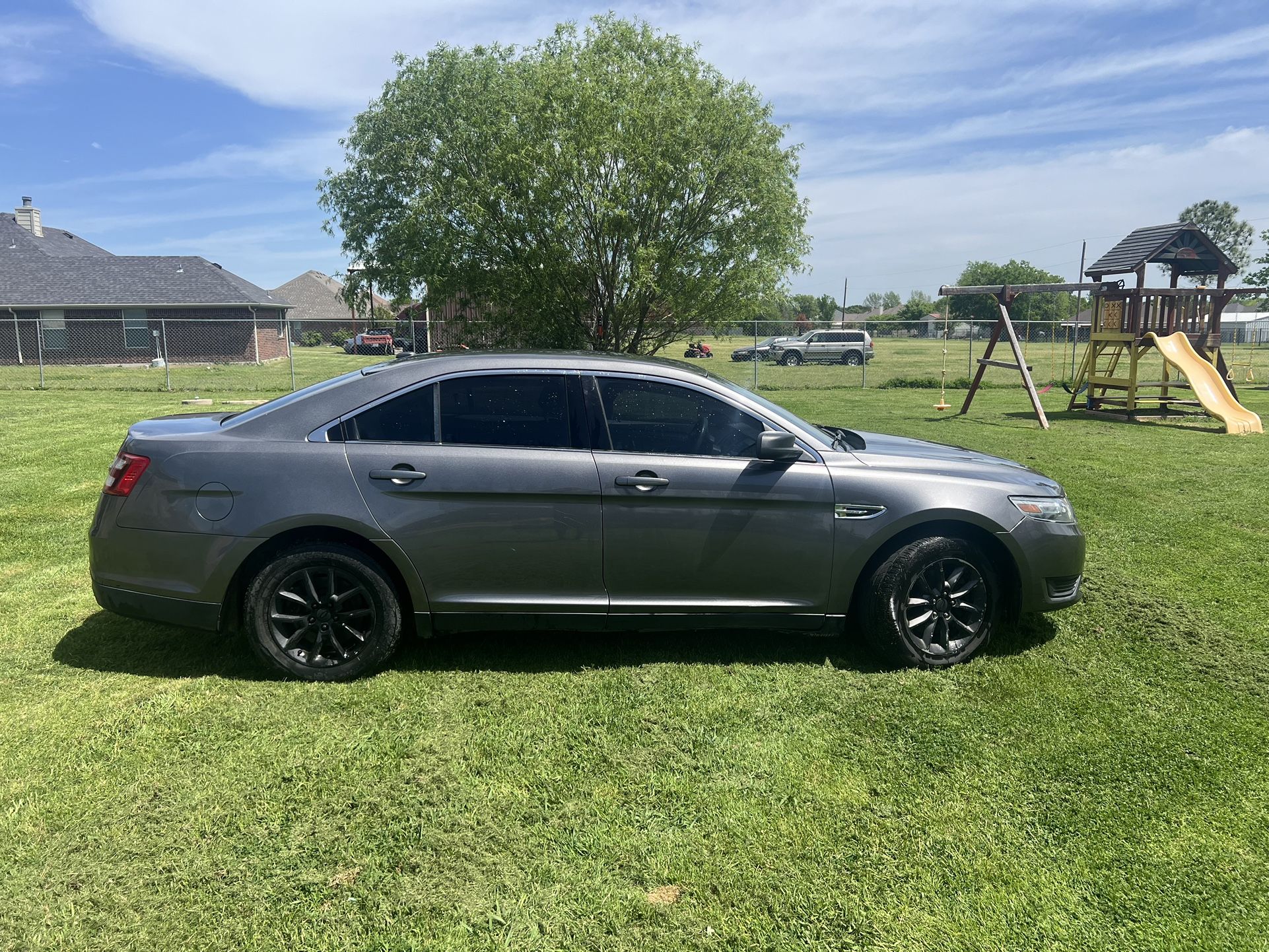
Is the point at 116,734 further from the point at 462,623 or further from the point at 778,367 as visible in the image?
the point at 778,367

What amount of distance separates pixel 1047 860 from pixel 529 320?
13602 mm

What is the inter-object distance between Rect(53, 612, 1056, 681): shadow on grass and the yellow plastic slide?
10.8 m

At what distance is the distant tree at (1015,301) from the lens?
8312 cm

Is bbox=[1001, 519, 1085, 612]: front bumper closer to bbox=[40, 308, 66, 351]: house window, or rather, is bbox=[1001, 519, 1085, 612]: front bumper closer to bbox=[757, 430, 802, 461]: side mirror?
bbox=[757, 430, 802, 461]: side mirror

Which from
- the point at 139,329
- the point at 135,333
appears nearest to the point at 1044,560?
the point at 139,329

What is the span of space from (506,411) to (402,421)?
19.4 inches

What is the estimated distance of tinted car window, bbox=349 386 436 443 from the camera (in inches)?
159

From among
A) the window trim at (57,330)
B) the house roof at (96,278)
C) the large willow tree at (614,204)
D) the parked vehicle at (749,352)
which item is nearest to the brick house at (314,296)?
the house roof at (96,278)

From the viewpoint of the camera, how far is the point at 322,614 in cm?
399

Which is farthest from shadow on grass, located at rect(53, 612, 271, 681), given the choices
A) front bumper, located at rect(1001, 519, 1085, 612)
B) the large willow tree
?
the large willow tree

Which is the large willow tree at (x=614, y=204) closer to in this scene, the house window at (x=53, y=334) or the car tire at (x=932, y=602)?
the car tire at (x=932, y=602)

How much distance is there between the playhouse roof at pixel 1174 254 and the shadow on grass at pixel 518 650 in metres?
13.6

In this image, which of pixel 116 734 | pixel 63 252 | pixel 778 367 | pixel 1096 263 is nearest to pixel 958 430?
Result: pixel 1096 263

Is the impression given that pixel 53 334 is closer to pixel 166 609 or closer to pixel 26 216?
pixel 26 216
